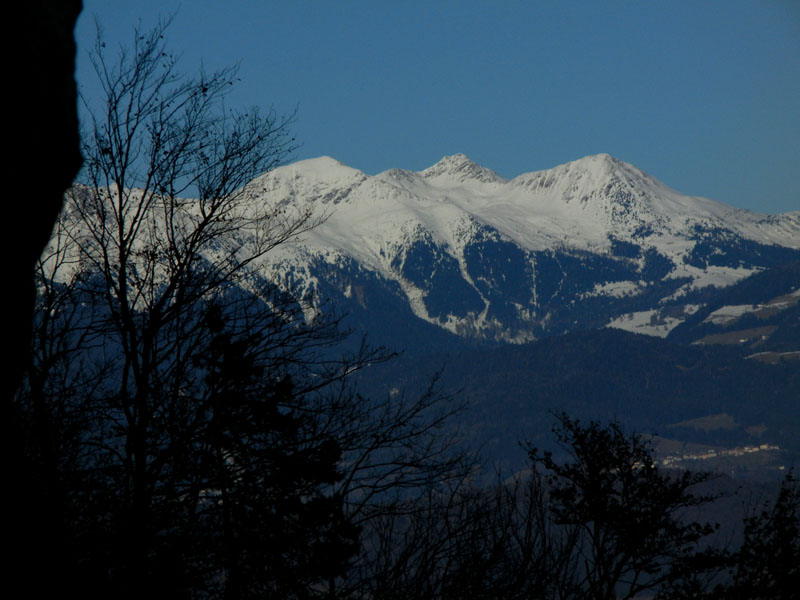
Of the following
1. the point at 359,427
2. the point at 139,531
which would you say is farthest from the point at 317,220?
the point at 139,531

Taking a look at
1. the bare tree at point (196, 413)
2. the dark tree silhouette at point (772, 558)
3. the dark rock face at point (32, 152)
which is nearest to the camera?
the dark rock face at point (32, 152)

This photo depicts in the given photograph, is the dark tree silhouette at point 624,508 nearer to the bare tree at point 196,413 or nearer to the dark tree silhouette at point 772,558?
the dark tree silhouette at point 772,558

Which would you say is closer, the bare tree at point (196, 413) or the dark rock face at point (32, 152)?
the dark rock face at point (32, 152)

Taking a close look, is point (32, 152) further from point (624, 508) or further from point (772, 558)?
point (624, 508)

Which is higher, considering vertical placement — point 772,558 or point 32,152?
point 32,152

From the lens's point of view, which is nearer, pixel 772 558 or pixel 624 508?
pixel 772 558

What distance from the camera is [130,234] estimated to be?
1305 centimetres

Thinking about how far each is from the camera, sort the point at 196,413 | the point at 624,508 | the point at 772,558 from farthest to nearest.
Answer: the point at 624,508, the point at 772,558, the point at 196,413

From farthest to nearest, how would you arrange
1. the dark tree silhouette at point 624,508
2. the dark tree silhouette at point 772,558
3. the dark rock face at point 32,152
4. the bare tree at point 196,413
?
the dark tree silhouette at point 624,508
the dark tree silhouette at point 772,558
the bare tree at point 196,413
the dark rock face at point 32,152

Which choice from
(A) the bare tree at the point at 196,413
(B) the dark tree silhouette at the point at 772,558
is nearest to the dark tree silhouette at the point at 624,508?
(B) the dark tree silhouette at the point at 772,558

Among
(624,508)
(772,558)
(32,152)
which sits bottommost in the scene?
(772,558)

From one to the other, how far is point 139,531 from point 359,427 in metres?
4.59

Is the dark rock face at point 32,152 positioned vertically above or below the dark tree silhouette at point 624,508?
above

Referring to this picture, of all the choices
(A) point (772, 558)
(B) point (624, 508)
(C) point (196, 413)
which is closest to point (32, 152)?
(C) point (196, 413)
